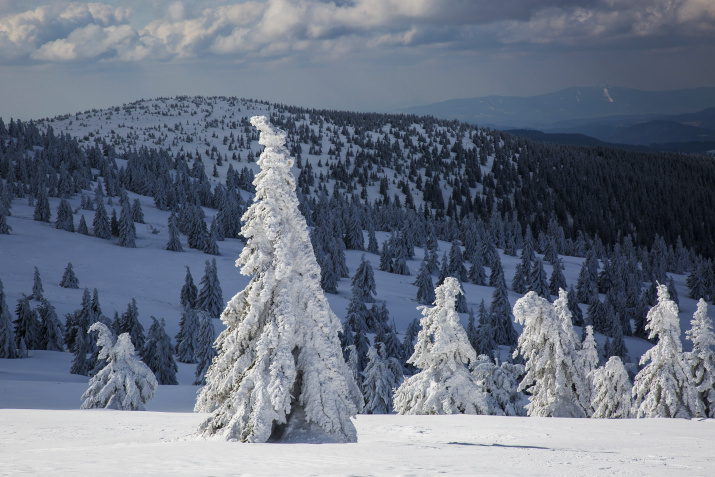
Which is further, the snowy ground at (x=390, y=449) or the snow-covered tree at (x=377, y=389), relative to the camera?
the snow-covered tree at (x=377, y=389)

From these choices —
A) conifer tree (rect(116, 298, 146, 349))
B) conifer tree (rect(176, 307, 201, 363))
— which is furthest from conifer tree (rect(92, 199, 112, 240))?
conifer tree (rect(116, 298, 146, 349))

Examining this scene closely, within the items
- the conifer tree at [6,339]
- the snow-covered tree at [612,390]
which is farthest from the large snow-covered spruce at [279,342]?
the conifer tree at [6,339]

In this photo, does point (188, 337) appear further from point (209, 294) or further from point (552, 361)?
point (552, 361)

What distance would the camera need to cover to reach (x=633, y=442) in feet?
47.1

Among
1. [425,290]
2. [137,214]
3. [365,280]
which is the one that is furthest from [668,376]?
[137,214]

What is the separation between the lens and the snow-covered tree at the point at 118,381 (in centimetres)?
2502

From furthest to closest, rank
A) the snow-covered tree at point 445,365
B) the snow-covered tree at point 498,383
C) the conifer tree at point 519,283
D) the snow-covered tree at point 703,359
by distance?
the conifer tree at point 519,283, the snow-covered tree at point 498,383, the snow-covered tree at point 703,359, the snow-covered tree at point 445,365

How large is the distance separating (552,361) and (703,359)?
6538 millimetres

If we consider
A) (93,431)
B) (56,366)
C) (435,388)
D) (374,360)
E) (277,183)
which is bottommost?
(56,366)

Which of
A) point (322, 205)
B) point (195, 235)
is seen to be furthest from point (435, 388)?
point (322, 205)

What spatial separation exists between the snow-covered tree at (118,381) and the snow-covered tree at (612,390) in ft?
70.6

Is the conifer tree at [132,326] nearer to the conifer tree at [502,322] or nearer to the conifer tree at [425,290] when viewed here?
the conifer tree at [425,290]

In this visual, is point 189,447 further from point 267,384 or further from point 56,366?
point 56,366

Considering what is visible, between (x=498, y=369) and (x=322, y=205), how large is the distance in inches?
3028
